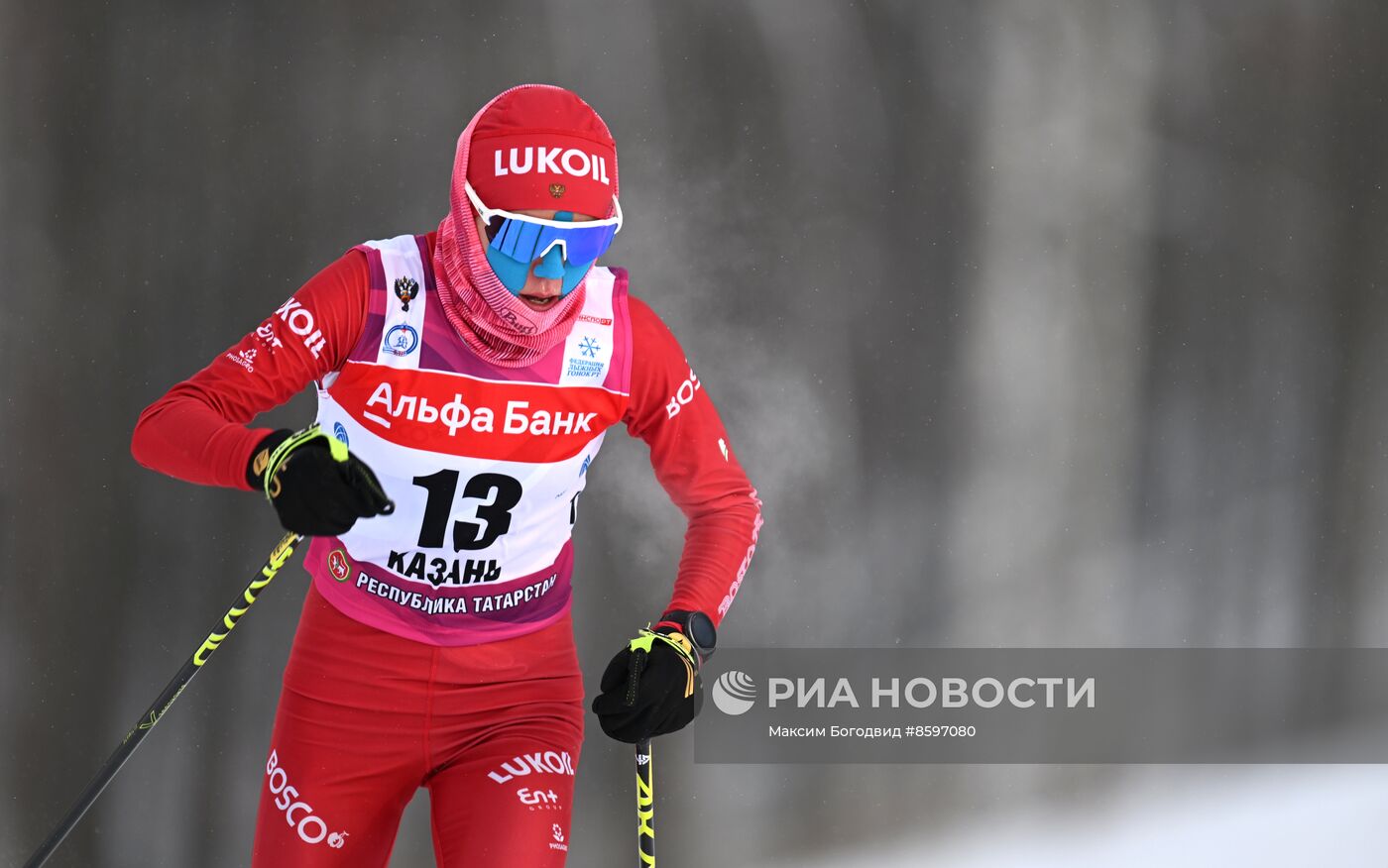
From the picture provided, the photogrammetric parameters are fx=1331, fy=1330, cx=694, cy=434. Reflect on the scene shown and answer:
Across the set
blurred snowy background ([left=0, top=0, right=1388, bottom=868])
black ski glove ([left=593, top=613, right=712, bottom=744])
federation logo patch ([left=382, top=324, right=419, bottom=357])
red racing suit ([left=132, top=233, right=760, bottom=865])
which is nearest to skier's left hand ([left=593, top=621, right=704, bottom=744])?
black ski glove ([left=593, top=613, right=712, bottom=744])

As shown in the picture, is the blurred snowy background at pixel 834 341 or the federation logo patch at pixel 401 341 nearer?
the federation logo patch at pixel 401 341

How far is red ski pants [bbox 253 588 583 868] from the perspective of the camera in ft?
6.31

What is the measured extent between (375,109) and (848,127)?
3.98ft

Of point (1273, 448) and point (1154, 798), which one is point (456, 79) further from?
point (1154, 798)

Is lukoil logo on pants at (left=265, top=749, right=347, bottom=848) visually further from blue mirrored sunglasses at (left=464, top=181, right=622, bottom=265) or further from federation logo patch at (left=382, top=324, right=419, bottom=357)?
blue mirrored sunglasses at (left=464, top=181, right=622, bottom=265)

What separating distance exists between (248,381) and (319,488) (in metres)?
0.39

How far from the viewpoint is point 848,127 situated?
3.45 meters

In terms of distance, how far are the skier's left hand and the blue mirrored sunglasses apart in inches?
22.4

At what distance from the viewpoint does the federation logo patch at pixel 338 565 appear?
207 cm

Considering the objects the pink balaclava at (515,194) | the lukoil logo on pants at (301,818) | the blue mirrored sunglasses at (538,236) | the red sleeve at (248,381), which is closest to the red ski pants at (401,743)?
the lukoil logo on pants at (301,818)

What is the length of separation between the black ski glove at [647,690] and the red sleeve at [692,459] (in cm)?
19

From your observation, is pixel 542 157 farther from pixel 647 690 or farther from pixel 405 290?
pixel 647 690

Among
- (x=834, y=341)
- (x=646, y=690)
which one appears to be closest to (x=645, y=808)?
(x=646, y=690)

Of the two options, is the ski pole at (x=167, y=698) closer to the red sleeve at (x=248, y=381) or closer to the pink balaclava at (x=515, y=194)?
the red sleeve at (x=248, y=381)
